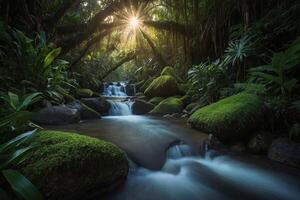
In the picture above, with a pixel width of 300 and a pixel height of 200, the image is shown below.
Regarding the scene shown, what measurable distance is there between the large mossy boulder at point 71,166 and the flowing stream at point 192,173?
0.21m

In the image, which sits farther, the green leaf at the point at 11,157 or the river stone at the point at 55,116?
the river stone at the point at 55,116

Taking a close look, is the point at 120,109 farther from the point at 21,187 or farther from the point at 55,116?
the point at 21,187

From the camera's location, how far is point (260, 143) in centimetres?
372

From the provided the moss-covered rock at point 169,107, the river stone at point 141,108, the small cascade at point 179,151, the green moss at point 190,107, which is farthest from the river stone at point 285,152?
the river stone at point 141,108

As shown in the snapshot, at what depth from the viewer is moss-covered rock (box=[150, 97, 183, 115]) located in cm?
736

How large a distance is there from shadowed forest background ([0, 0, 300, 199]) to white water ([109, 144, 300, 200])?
0.71 ft

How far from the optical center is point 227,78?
6.00 meters

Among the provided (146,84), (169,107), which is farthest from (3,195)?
(146,84)

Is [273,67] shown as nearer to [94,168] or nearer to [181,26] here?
[94,168]

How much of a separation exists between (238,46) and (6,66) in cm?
498

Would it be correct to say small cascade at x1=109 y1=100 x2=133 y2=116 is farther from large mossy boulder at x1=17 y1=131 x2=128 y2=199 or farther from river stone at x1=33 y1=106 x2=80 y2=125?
large mossy boulder at x1=17 y1=131 x2=128 y2=199

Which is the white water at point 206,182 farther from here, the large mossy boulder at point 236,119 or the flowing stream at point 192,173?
the large mossy boulder at point 236,119

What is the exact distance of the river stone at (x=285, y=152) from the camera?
3.25m

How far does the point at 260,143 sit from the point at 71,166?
9.02 feet
